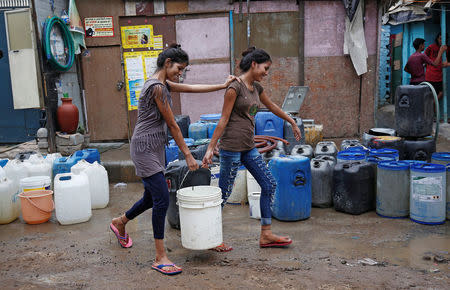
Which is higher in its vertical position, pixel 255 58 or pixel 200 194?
pixel 255 58

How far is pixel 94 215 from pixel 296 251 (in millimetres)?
2841

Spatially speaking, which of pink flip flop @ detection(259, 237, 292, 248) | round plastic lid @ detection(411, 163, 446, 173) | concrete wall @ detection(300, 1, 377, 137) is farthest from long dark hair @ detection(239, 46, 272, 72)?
concrete wall @ detection(300, 1, 377, 137)

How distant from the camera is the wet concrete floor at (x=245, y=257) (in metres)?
3.44

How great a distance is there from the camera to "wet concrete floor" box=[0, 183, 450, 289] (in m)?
3.44

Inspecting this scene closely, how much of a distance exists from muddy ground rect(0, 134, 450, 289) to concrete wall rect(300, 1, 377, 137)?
461 centimetres

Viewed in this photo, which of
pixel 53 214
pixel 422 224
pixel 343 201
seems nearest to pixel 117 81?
pixel 53 214

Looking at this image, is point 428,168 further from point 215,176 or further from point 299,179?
point 215,176

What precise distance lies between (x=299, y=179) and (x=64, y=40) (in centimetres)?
639

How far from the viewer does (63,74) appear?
29.9ft

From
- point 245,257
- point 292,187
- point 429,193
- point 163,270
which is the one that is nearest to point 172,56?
point 163,270

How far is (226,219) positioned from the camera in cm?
514

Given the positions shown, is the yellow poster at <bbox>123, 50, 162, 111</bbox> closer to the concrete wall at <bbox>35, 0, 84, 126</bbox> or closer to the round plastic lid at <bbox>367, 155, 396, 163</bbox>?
the concrete wall at <bbox>35, 0, 84, 126</bbox>

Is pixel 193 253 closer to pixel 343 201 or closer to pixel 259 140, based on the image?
pixel 343 201

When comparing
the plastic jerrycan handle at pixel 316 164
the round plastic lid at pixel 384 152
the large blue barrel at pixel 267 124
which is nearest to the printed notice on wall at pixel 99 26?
the large blue barrel at pixel 267 124
